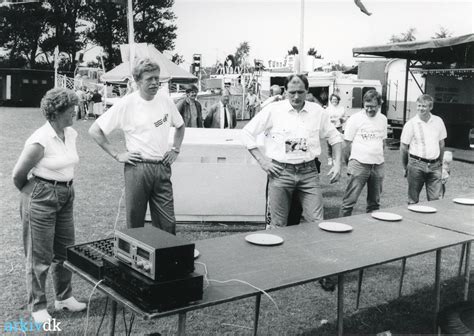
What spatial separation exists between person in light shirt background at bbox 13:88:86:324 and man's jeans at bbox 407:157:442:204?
3.88m

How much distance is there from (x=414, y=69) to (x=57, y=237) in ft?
53.4

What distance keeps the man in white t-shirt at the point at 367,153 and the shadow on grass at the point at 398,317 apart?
4.59ft

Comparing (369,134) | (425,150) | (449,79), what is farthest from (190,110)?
(449,79)

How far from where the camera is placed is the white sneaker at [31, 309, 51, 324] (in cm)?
355

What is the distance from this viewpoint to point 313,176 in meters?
4.27

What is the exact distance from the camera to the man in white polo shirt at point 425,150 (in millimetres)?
5867

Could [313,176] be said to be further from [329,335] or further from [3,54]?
[3,54]

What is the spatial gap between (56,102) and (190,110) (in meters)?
6.19

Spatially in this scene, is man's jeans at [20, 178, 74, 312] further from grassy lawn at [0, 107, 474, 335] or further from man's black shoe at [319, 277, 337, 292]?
man's black shoe at [319, 277, 337, 292]

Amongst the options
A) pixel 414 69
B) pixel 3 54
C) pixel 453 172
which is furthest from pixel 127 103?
pixel 3 54

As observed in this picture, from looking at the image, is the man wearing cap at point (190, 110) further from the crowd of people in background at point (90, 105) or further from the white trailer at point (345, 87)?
the crowd of people in background at point (90, 105)

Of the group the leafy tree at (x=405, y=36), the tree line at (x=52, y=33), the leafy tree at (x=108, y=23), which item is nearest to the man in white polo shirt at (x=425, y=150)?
the leafy tree at (x=108, y=23)

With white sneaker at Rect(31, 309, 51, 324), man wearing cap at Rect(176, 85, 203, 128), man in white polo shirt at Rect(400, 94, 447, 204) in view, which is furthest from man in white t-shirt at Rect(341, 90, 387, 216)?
man wearing cap at Rect(176, 85, 203, 128)

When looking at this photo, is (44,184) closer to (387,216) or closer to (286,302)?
(286,302)
